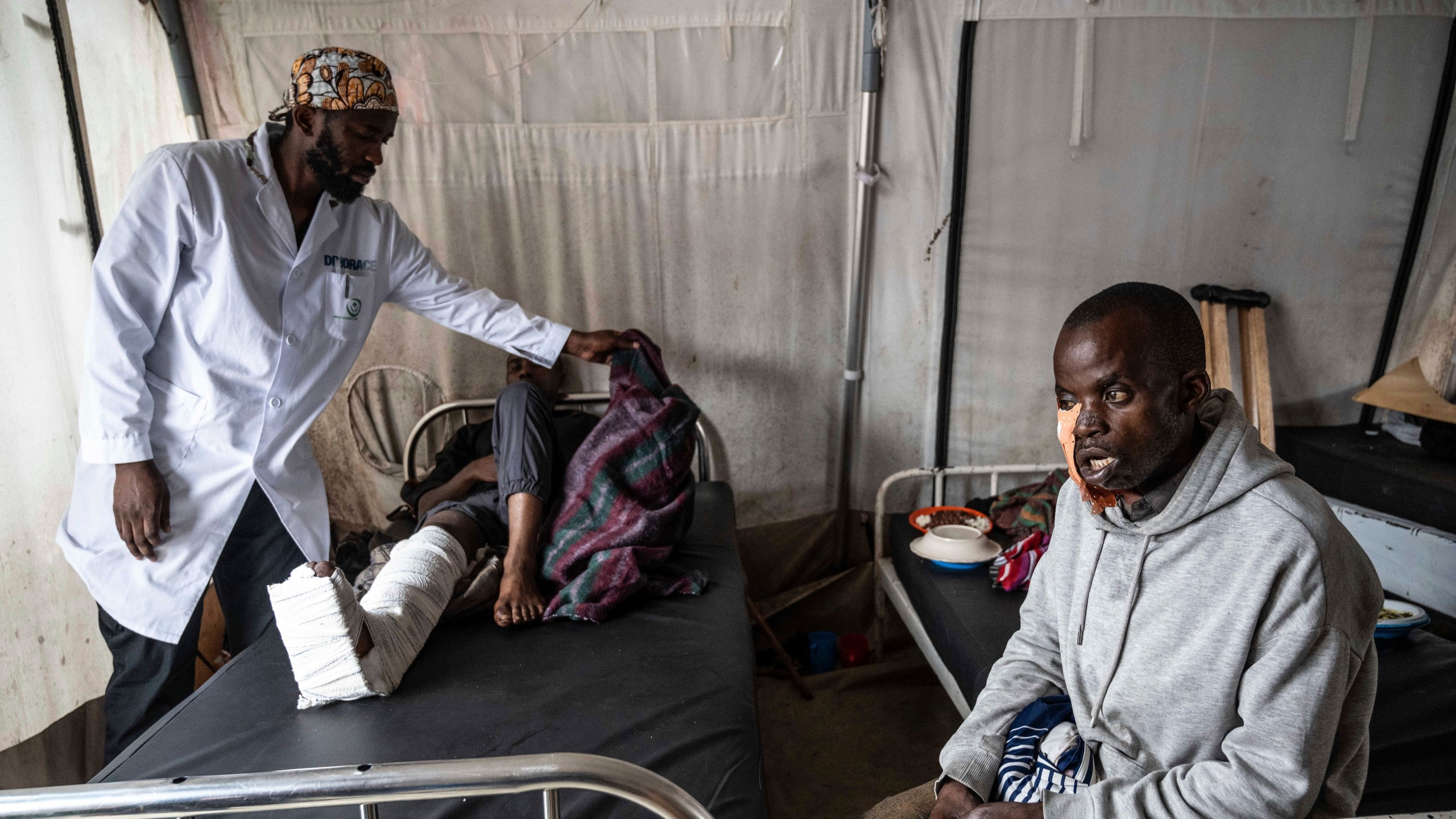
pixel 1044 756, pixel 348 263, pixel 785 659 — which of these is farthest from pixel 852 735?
pixel 348 263

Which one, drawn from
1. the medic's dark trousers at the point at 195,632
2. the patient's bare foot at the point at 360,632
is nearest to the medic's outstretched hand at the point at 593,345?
the medic's dark trousers at the point at 195,632

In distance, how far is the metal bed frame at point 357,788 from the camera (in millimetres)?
971

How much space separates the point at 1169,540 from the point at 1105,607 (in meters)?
0.16

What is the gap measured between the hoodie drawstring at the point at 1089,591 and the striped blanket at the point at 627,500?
124 centimetres

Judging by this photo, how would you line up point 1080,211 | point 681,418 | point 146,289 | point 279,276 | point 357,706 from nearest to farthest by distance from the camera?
point 357,706 < point 146,289 < point 279,276 < point 681,418 < point 1080,211

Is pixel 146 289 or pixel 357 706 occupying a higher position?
pixel 146 289

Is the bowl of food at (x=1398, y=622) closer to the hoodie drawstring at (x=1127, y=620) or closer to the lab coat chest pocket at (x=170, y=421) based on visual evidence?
the hoodie drawstring at (x=1127, y=620)

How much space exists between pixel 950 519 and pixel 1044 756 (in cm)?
175

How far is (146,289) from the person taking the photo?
2008 millimetres

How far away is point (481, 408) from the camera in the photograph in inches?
135

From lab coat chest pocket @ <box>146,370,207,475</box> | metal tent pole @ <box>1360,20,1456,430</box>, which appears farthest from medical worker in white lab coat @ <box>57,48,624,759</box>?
metal tent pole @ <box>1360,20,1456,430</box>

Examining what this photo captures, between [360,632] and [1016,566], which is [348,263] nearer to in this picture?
[360,632]

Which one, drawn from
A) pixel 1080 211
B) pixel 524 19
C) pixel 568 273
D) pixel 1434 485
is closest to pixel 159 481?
pixel 568 273

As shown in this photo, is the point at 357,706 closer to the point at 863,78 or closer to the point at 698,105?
the point at 698,105
